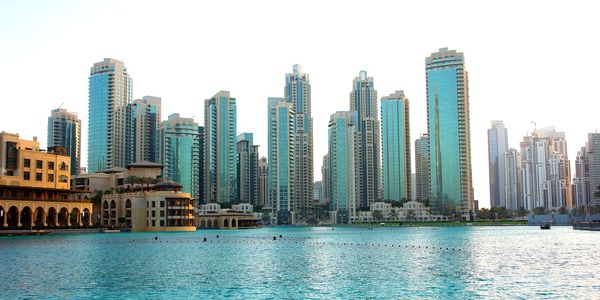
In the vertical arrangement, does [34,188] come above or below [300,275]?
above

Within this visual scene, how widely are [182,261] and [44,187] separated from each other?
9861 centimetres

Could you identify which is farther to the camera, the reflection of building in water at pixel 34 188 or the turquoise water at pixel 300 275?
the reflection of building in water at pixel 34 188

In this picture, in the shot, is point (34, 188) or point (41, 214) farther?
point (41, 214)

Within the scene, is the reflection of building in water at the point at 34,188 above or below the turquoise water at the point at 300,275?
above

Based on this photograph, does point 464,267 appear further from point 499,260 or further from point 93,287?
point 93,287

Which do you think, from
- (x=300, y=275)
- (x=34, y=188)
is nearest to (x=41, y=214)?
(x=34, y=188)

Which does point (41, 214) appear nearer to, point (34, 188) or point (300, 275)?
point (34, 188)

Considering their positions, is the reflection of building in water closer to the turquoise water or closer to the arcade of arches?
the arcade of arches

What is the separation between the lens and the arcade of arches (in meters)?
153

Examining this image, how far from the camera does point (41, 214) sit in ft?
549

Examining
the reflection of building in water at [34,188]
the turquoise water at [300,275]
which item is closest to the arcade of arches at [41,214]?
the reflection of building in water at [34,188]

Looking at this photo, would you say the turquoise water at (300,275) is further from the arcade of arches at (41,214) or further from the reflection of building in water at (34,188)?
the reflection of building in water at (34,188)

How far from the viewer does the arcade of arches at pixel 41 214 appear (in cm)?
15325

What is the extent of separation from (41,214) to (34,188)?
10.5 meters
